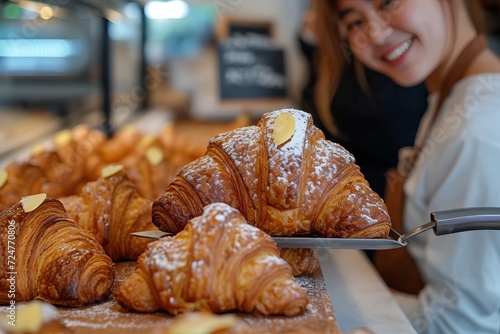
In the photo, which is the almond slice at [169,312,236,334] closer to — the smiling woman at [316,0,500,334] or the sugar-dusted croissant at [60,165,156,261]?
the sugar-dusted croissant at [60,165,156,261]

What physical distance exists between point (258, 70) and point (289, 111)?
11.1 feet

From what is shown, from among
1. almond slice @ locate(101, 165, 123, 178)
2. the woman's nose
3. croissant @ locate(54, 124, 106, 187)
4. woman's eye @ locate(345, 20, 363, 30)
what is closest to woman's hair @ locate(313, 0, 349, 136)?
woman's eye @ locate(345, 20, 363, 30)

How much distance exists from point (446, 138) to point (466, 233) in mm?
333

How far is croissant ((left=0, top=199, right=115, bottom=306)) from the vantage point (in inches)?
45.1

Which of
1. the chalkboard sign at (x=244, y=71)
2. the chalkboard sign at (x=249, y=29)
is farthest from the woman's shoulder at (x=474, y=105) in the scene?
the chalkboard sign at (x=249, y=29)

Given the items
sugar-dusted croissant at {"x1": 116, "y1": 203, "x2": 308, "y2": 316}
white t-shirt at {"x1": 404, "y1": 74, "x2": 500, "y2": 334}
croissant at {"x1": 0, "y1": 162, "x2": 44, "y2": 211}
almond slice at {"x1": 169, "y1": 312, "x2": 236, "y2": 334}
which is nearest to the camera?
almond slice at {"x1": 169, "y1": 312, "x2": 236, "y2": 334}

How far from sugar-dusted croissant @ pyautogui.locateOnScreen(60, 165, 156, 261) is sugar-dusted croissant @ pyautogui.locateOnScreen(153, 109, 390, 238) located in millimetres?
192

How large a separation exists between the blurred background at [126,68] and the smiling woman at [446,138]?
49.2 inches

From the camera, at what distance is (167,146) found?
293 cm

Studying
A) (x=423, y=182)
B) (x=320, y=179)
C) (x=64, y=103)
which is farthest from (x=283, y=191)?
(x=64, y=103)

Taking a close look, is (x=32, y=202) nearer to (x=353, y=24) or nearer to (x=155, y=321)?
(x=155, y=321)

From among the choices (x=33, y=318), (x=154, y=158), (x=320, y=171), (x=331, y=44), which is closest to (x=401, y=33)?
(x=331, y=44)

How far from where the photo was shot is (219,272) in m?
1.04

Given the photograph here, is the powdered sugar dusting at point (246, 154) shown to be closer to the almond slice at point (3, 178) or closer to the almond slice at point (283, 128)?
the almond slice at point (283, 128)
